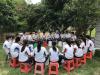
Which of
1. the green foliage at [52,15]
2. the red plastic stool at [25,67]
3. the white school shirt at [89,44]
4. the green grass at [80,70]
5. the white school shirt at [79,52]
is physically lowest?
the green grass at [80,70]

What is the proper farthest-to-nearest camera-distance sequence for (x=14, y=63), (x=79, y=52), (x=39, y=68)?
(x=14, y=63) < (x=79, y=52) < (x=39, y=68)

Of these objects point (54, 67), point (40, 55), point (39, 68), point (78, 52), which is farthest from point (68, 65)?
point (40, 55)

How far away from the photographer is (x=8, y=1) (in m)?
23.6

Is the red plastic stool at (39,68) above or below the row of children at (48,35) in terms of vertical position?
below

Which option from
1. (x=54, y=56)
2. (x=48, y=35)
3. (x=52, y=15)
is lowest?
(x=54, y=56)

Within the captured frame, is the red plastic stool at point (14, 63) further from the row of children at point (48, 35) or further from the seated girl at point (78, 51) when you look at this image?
the row of children at point (48, 35)

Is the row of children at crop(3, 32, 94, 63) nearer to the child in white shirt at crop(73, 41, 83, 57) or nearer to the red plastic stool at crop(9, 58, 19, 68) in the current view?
the child in white shirt at crop(73, 41, 83, 57)

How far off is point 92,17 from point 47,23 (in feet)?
15.6

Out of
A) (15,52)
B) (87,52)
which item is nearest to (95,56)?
(87,52)

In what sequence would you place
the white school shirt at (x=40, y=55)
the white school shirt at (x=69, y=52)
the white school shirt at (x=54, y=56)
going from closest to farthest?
the white school shirt at (x=40, y=55) → the white school shirt at (x=54, y=56) → the white school shirt at (x=69, y=52)

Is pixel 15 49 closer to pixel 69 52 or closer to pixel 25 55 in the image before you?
pixel 25 55

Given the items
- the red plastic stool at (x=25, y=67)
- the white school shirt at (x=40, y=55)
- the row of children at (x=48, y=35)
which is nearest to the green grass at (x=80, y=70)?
the red plastic stool at (x=25, y=67)

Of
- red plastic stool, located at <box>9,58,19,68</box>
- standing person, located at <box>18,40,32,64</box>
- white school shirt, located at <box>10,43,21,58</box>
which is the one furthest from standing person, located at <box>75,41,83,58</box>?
red plastic stool, located at <box>9,58,19,68</box>

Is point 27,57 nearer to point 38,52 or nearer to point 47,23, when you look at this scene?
point 38,52
